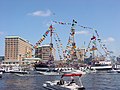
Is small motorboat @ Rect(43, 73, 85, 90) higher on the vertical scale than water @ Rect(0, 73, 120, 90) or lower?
higher

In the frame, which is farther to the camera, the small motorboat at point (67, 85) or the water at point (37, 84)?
the water at point (37, 84)

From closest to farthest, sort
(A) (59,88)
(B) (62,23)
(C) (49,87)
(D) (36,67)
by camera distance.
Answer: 1. (A) (59,88)
2. (C) (49,87)
3. (B) (62,23)
4. (D) (36,67)

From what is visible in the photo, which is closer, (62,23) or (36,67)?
(62,23)

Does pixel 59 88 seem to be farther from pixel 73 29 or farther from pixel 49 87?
pixel 73 29

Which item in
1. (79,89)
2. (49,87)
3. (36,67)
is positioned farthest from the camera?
(36,67)

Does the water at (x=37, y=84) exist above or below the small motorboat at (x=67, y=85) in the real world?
below

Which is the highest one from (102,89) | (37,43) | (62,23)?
(62,23)

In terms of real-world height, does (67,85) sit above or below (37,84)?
above

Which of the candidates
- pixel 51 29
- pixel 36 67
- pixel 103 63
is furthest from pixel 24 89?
pixel 103 63

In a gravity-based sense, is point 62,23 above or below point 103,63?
above

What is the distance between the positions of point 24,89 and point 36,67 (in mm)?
134566

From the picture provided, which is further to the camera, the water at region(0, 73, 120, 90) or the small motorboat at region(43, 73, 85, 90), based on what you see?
the water at region(0, 73, 120, 90)

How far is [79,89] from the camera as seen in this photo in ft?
152

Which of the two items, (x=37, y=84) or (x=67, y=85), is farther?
(x=37, y=84)
